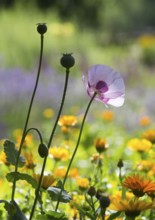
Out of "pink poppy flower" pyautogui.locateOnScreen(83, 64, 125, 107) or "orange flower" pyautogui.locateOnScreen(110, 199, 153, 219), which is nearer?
"orange flower" pyautogui.locateOnScreen(110, 199, 153, 219)

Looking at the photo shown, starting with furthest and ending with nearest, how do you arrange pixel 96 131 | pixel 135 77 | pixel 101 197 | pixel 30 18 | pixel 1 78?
pixel 30 18 < pixel 135 77 < pixel 1 78 < pixel 96 131 < pixel 101 197

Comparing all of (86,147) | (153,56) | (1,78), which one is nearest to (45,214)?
(86,147)

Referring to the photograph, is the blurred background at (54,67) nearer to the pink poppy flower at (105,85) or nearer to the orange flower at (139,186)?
the pink poppy flower at (105,85)

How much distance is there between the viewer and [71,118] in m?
1.78

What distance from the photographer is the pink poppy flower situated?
1.32m

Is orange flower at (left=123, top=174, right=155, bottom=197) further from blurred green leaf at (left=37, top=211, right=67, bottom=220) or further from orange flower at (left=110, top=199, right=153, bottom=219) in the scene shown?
blurred green leaf at (left=37, top=211, right=67, bottom=220)

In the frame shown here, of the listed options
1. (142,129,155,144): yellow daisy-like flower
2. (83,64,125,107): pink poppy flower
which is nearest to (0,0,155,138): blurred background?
(83,64,125,107): pink poppy flower

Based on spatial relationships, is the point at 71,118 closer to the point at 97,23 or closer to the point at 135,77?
the point at 135,77

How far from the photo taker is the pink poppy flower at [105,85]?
1.32m

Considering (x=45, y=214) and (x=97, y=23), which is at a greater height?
(x=97, y=23)

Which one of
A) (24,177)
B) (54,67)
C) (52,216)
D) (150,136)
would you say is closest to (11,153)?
(24,177)

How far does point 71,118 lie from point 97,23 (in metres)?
21.8

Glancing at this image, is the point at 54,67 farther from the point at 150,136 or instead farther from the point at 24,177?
the point at 24,177

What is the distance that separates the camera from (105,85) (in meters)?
1.33
